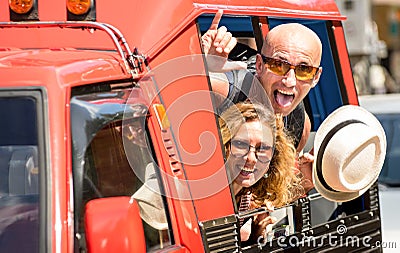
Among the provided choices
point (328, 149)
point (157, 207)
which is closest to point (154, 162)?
point (157, 207)

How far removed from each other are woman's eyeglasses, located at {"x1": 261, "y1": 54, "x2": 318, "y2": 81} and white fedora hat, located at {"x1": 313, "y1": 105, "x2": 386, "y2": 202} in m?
0.29

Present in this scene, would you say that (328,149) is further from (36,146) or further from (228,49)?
(36,146)

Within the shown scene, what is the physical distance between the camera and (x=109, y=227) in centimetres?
301

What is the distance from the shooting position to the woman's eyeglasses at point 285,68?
440cm

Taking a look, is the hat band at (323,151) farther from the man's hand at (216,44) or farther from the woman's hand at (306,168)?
the man's hand at (216,44)

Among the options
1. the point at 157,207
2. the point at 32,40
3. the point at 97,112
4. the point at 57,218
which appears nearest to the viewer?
the point at 57,218

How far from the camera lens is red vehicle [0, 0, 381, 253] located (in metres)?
3.19

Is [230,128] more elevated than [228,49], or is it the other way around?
[228,49]

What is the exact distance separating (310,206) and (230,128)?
0.76m

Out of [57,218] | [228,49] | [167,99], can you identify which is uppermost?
[228,49]

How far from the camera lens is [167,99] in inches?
149

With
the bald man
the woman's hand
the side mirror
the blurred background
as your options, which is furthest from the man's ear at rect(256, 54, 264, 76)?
the blurred background

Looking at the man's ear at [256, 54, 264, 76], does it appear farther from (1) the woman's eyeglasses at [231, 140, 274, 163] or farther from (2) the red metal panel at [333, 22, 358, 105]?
(2) the red metal panel at [333, 22, 358, 105]

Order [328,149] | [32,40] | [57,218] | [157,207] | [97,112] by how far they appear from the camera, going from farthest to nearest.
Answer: [328,149]
[32,40]
[157,207]
[97,112]
[57,218]
